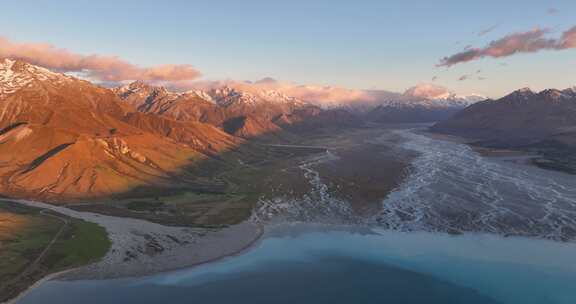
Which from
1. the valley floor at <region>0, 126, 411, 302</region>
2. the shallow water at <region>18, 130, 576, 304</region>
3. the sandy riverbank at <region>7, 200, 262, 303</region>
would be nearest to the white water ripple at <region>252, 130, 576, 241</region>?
the shallow water at <region>18, 130, 576, 304</region>

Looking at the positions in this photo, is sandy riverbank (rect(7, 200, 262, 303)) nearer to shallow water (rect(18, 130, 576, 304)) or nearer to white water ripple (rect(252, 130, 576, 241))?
shallow water (rect(18, 130, 576, 304))

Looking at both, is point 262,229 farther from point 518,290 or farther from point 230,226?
point 518,290

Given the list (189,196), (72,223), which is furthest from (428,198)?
(72,223)

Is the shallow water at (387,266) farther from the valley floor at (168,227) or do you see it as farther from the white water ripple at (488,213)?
the valley floor at (168,227)

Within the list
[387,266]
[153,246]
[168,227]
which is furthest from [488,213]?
[153,246]

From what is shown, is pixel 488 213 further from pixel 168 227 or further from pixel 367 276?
pixel 168 227

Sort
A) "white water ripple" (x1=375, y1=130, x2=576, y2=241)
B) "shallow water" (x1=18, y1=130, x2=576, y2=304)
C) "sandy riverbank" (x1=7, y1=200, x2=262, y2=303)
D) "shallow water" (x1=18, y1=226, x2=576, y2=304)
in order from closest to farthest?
"shallow water" (x1=18, y1=226, x2=576, y2=304) < "shallow water" (x1=18, y1=130, x2=576, y2=304) < "sandy riverbank" (x1=7, y1=200, x2=262, y2=303) < "white water ripple" (x1=375, y1=130, x2=576, y2=241)

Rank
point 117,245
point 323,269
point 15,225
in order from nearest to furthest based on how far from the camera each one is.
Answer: point 323,269
point 117,245
point 15,225

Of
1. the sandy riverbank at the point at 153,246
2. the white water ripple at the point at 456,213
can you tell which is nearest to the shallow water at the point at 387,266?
the white water ripple at the point at 456,213
